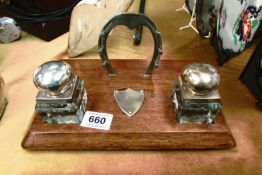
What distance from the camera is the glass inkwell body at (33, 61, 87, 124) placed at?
487mm

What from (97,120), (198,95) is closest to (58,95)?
(97,120)

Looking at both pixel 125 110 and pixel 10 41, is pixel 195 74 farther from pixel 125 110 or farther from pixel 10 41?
pixel 10 41

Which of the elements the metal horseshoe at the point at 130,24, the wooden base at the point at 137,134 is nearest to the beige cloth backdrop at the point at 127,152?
the wooden base at the point at 137,134

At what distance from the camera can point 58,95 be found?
50cm

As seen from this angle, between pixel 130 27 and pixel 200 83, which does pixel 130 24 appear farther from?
pixel 200 83

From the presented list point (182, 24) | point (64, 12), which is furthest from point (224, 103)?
point (64, 12)

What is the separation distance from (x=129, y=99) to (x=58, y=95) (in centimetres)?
14

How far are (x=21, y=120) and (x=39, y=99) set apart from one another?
0.13m

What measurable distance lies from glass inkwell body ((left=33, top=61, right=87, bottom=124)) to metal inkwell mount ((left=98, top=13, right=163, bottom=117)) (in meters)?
0.08

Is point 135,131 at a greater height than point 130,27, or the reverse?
point 130,27

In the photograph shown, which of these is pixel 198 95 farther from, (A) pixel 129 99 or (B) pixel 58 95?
(B) pixel 58 95

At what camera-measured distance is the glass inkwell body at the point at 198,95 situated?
48cm

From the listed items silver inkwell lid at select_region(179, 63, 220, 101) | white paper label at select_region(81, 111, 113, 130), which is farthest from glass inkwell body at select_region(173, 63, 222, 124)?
white paper label at select_region(81, 111, 113, 130)

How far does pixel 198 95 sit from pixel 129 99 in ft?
0.45
